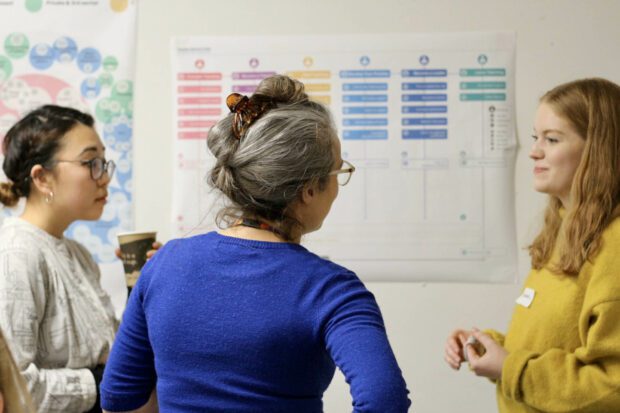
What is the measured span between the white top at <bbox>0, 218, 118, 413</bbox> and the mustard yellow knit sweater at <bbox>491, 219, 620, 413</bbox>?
1003 millimetres

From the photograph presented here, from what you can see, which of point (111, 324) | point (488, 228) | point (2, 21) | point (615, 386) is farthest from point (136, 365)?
point (2, 21)

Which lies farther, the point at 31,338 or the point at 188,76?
the point at 188,76

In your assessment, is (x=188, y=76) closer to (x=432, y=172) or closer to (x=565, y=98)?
(x=432, y=172)

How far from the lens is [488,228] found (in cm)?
249

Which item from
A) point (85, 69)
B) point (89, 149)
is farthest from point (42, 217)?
point (85, 69)

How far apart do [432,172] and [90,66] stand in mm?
1327

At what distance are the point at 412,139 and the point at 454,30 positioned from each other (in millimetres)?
416

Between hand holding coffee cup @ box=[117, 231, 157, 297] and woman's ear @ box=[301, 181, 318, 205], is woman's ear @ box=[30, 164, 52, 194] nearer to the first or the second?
hand holding coffee cup @ box=[117, 231, 157, 297]

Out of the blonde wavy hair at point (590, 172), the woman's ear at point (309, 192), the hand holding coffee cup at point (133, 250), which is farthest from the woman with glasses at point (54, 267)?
the blonde wavy hair at point (590, 172)

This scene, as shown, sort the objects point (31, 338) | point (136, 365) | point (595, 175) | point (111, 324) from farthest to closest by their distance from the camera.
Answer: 1. point (111, 324)
2. point (31, 338)
3. point (595, 175)
4. point (136, 365)

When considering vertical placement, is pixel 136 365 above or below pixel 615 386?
above

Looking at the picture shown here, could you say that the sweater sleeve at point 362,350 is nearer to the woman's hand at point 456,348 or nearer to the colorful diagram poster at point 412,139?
the woman's hand at point 456,348

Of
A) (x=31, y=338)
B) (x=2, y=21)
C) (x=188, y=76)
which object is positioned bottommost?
(x=31, y=338)

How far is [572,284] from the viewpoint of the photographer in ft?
4.91
